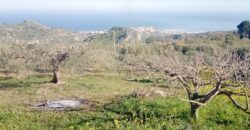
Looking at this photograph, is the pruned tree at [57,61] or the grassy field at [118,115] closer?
the grassy field at [118,115]

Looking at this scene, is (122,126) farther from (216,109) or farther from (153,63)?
(216,109)

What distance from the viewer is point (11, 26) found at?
123375 mm

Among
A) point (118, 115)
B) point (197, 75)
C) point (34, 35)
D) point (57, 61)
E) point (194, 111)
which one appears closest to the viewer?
point (197, 75)

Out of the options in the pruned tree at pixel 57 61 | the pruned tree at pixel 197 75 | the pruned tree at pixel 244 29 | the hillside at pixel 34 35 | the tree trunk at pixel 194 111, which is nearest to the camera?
the pruned tree at pixel 197 75

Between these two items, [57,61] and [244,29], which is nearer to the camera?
[57,61]

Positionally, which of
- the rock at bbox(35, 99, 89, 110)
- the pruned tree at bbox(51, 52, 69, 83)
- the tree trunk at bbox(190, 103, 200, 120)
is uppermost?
the pruned tree at bbox(51, 52, 69, 83)

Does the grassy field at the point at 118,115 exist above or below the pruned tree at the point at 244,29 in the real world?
below

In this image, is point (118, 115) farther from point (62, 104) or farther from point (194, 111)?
point (62, 104)

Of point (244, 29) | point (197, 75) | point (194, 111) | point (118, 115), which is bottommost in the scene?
point (118, 115)

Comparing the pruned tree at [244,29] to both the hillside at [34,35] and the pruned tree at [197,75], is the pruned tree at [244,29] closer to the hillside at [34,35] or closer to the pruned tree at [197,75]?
the hillside at [34,35]

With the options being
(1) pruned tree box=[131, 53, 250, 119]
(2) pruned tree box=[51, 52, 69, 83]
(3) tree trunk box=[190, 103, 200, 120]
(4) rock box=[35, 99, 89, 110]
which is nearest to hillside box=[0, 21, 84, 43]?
(2) pruned tree box=[51, 52, 69, 83]

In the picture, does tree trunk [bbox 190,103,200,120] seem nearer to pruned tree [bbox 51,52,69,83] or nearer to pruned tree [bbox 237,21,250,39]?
pruned tree [bbox 51,52,69,83]

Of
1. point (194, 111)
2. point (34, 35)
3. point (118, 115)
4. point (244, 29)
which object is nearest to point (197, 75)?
point (194, 111)

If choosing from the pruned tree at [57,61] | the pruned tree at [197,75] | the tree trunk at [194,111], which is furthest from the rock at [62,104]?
the pruned tree at [57,61]
